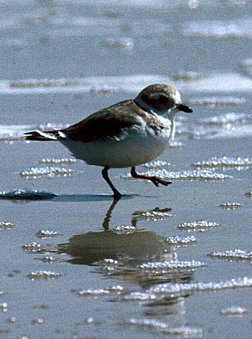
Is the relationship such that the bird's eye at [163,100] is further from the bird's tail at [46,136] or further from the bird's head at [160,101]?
the bird's tail at [46,136]

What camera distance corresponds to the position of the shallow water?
4.77m

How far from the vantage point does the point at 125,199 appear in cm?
691

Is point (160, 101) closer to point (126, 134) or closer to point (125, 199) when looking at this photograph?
point (126, 134)

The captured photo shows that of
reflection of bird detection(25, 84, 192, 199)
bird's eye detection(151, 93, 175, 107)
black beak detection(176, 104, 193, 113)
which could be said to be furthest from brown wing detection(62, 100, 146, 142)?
black beak detection(176, 104, 193, 113)

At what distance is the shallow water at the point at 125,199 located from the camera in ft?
15.6

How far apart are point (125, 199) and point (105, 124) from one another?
0.45m

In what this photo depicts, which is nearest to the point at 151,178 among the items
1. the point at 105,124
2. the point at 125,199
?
the point at 125,199

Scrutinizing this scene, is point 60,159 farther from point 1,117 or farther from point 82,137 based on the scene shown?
point 1,117

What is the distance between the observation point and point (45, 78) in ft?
34.4

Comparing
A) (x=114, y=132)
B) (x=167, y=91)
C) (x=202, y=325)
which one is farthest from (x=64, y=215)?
(x=202, y=325)

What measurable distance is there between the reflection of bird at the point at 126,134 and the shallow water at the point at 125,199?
209 mm

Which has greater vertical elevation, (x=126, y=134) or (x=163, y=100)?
(x=163, y=100)

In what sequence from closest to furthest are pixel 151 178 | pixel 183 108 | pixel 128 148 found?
1. pixel 128 148
2. pixel 151 178
3. pixel 183 108

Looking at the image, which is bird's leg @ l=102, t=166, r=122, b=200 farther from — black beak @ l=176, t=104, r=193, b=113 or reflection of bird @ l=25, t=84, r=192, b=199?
black beak @ l=176, t=104, r=193, b=113
